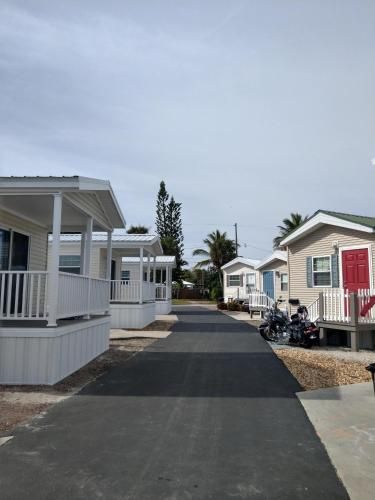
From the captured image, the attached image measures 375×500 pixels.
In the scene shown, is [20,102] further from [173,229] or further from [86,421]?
[173,229]

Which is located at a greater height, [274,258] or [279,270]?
[274,258]

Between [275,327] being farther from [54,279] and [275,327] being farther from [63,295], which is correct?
[54,279]

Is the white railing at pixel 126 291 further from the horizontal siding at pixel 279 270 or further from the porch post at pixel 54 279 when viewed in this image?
the porch post at pixel 54 279

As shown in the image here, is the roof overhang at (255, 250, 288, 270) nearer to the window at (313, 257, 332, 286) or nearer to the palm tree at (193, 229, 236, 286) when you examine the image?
the window at (313, 257, 332, 286)

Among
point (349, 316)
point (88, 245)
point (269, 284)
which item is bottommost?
point (349, 316)

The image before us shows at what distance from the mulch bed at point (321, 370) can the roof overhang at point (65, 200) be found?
5084 mm

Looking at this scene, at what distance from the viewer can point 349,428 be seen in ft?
14.7

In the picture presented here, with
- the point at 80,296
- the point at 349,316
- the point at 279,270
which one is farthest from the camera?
the point at 279,270

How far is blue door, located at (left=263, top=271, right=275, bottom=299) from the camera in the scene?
2244cm

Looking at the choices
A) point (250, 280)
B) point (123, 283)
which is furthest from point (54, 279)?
point (250, 280)

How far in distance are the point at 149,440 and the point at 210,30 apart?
293 inches

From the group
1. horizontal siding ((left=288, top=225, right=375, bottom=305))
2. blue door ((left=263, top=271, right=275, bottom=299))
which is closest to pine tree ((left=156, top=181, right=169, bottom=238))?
blue door ((left=263, top=271, right=275, bottom=299))

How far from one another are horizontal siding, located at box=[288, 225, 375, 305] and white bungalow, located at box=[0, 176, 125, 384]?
6.65 metres

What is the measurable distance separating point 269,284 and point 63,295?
17448 mm
